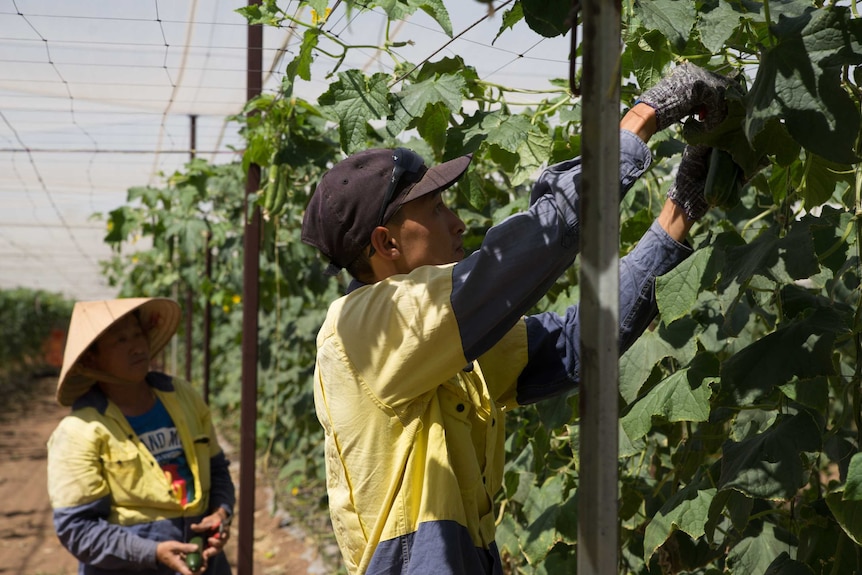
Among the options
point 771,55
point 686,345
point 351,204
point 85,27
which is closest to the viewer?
point 771,55

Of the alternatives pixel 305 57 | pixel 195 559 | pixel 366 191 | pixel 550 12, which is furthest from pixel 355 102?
pixel 195 559

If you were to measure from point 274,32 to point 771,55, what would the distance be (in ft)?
7.19

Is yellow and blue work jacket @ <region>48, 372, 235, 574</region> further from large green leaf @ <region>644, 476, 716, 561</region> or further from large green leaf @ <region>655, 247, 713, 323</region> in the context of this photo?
large green leaf @ <region>655, 247, 713, 323</region>

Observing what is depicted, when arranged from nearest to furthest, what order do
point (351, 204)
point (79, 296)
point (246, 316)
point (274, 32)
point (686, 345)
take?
point (351, 204)
point (686, 345)
point (274, 32)
point (246, 316)
point (79, 296)

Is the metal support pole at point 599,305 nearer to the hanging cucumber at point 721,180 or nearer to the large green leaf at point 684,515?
the hanging cucumber at point 721,180

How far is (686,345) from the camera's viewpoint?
1.81 meters

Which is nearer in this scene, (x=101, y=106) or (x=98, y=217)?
(x=101, y=106)

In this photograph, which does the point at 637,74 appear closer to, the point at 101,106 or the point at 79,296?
the point at 101,106

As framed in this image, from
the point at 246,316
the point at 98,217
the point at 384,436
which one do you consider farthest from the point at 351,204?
the point at 98,217

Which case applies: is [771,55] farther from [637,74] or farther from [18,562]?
[18,562]

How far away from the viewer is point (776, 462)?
1.39m

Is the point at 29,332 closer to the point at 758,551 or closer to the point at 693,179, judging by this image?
the point at 758,551

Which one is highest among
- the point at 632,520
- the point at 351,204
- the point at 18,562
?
the point at 351,204

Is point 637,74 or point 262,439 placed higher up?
point 637,74
